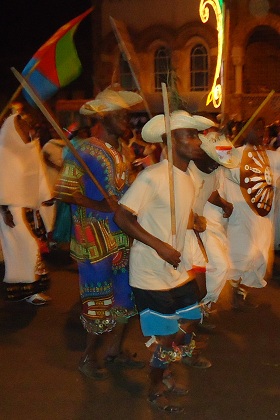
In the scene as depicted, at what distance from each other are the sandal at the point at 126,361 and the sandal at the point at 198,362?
33 cm

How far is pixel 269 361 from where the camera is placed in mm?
5000

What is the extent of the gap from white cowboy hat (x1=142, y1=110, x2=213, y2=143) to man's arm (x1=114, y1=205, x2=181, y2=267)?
533 millimetres

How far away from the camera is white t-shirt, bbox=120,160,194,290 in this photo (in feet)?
13.0

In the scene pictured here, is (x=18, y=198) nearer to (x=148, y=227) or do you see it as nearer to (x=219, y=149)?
(x=219, y=149)

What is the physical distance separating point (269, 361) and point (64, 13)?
20309mm

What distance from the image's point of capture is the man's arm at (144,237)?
393 centimetres

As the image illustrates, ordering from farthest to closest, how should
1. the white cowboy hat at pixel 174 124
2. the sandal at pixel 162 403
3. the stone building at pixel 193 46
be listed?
the stone building at pixel 193 46, the sandal at pixel 162 403, the white cowboy hat at pixel 174 124

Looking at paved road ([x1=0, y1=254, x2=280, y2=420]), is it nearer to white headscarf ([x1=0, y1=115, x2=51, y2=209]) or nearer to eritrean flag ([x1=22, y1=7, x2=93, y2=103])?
white headscarf ([x1=0, y1=115, x2=51, y2=209])

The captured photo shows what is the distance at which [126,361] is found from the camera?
5.01m

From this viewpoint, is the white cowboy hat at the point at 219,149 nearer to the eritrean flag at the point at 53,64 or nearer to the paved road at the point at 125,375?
the eritrean flag at the point at 53,64

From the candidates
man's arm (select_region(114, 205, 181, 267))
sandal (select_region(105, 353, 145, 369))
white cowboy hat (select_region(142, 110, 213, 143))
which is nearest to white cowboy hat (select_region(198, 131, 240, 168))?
white cowboy hat (select_region(142, 110, 213, 143))

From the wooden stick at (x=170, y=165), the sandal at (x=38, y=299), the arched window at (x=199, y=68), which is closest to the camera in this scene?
the wooden stick at (x=170, y=165)

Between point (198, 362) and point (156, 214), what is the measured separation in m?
1.45

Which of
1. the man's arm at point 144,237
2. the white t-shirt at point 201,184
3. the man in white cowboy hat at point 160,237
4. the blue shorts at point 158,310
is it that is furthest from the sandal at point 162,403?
the white t-shirt at point 201,184
